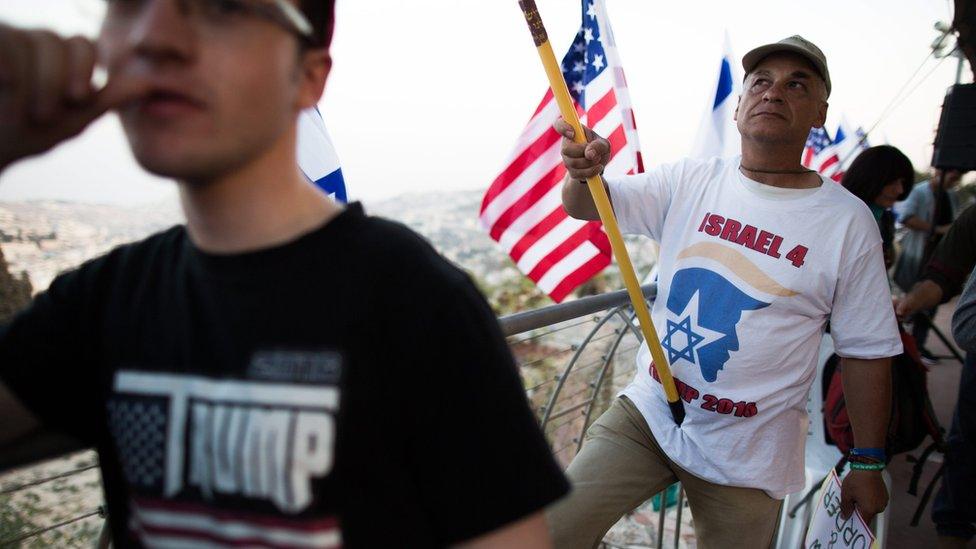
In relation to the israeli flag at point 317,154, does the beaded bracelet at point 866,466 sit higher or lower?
lower

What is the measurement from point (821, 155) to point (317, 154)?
7600 millimetres

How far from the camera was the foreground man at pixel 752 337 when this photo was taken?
204 cm

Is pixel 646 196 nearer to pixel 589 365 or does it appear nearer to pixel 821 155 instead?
pixel 589 365

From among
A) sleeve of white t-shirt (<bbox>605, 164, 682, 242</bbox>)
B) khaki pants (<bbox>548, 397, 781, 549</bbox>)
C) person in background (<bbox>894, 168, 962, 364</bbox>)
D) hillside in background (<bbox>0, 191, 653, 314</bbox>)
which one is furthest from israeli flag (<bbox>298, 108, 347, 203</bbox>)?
person in background (<bbox>894, 168, 962, 364</bbox>)

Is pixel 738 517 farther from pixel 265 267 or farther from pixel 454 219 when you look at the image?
pixel 454 219

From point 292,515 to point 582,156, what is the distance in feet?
5.37

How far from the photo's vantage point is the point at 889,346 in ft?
6.81

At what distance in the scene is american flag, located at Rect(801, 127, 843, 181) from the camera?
25.2ft

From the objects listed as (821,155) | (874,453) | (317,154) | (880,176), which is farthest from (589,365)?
(821,155)

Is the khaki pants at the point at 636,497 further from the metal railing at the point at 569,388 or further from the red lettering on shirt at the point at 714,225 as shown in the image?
the red lettering on shirt at the point at 714,225

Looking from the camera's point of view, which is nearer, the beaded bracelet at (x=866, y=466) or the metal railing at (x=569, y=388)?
the metal railing at (x=569, y=388)

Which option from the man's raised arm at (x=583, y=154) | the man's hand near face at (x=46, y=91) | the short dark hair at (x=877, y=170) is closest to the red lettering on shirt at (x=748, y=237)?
the man's raised arm at (x=583, y=154)

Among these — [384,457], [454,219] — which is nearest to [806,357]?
[384,457]

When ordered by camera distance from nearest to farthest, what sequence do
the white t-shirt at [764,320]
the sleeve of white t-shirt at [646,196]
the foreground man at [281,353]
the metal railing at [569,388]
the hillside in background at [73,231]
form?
the foreground man at [281,353] < the metal railing at [569,388] < the white t-shirt at [764,320] < the sleeve of white t-shirt at [646,196] < the hillside in background at [73,231]
